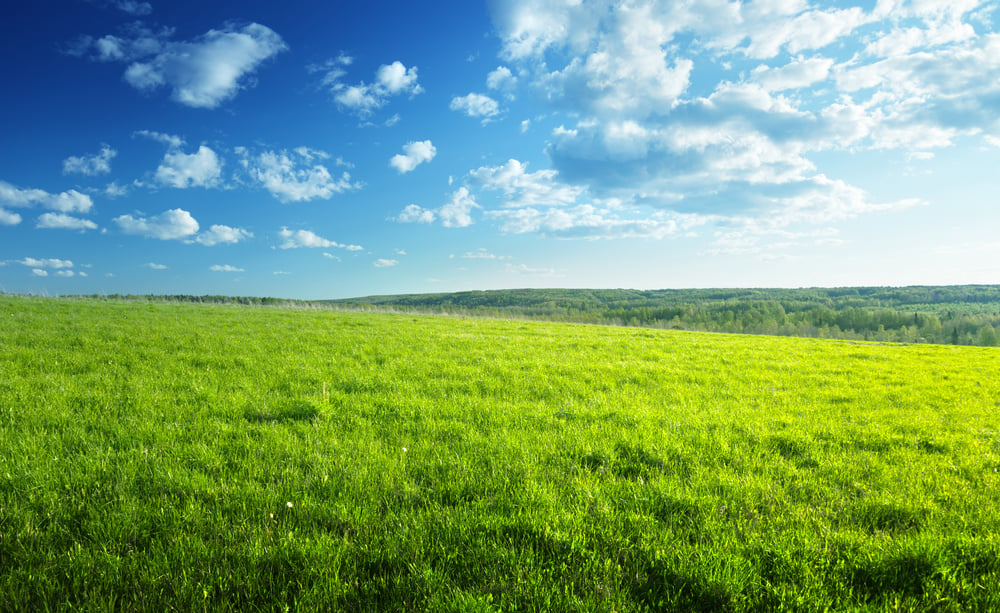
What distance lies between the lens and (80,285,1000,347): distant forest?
89.2 metres

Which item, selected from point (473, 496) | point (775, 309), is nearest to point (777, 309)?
point (775, 309)

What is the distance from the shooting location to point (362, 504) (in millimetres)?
4227

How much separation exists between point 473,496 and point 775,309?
492 feet

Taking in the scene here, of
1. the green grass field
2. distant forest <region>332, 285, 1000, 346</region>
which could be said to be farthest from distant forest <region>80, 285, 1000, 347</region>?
the green grass field

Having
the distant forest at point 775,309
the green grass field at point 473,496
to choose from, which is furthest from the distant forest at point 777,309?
the green grass field at point 473,496

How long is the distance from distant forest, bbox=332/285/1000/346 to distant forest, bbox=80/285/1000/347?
232 millimetres

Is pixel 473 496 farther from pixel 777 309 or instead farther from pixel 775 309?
pixel 775 309

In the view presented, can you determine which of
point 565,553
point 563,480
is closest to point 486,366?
point 563,480

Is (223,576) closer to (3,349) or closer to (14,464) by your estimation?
(14,464)

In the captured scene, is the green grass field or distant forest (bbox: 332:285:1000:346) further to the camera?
distant forest (bbox: 332:285:1000:346)

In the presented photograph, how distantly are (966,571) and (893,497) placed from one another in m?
1.37

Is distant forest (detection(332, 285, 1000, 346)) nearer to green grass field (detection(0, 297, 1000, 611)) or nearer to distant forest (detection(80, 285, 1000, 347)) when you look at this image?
distant forest (detection(80, 285, 1000, 347))

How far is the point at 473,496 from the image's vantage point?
454cm

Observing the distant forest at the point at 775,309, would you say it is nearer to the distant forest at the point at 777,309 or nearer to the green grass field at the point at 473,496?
the distant forest at the point at 777,309
